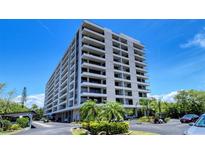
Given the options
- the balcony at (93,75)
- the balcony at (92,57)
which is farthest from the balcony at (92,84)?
the balcony at (92,57)

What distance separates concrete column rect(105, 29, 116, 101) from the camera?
31.1 m

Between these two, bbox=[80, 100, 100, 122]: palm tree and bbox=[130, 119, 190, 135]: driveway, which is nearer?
bbox=[130, 119, 190, 135]: driveway

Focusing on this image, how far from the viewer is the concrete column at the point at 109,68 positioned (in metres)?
31.1

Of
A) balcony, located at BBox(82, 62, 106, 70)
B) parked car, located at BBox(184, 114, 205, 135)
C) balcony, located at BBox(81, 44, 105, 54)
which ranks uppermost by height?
balcony, located at BBox(81, 44, 105, 54)

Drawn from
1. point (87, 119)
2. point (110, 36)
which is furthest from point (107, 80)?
point (87, 119)

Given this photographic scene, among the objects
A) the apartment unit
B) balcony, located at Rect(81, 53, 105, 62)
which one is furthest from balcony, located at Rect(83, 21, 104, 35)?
balcony, located at Rect(81, 53, 105, 62)

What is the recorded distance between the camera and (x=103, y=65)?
32344mm

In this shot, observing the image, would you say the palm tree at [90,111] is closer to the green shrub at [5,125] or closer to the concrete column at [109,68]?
the green shrub at [5,125]

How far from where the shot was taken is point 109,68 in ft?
106

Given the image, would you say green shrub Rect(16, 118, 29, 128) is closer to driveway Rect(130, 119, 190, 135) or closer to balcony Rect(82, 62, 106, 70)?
driveway Rect(130, 119, 190, 135)

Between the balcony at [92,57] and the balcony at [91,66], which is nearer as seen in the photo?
the balcony at [91,66]

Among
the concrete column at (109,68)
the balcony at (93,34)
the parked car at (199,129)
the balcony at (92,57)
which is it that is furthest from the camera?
the concrete column at (109,68)
